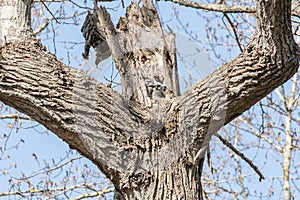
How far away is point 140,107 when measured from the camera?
264 cm

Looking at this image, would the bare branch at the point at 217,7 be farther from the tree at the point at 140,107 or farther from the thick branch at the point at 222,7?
the tree at the point at 140,107

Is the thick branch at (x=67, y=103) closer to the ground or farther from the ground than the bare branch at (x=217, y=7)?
closer to the ground

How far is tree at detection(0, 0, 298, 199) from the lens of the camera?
241 cm

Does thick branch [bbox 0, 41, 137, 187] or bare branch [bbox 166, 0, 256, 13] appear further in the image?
bare branch [bbox 166, 0, 256, 13]

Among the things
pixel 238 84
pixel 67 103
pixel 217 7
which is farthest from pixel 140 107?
pixel 217 7

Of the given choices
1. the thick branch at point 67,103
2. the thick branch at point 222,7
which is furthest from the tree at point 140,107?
the thick branch at point 222,7

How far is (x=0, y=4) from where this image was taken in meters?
2.73

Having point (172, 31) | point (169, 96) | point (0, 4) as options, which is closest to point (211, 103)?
point (169, 96)

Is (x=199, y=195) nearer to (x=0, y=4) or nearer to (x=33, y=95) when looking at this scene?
(x=33, y=95)

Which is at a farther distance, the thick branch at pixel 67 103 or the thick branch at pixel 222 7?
the thick branch at pixel 222 7

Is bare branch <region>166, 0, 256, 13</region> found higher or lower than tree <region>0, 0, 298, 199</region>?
higher

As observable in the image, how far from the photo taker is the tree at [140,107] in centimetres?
241

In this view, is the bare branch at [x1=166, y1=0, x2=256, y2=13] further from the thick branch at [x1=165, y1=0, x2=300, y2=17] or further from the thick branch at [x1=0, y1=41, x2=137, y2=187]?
the thick branch at [x1=0, y1=41, x2=137, y2=187]

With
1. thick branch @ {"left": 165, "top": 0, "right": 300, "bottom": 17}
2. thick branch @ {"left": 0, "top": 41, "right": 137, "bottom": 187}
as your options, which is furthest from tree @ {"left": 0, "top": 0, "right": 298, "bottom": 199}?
thick branch @ {"left": 165, "top": 0, "right": 300, "bottom": 17}
